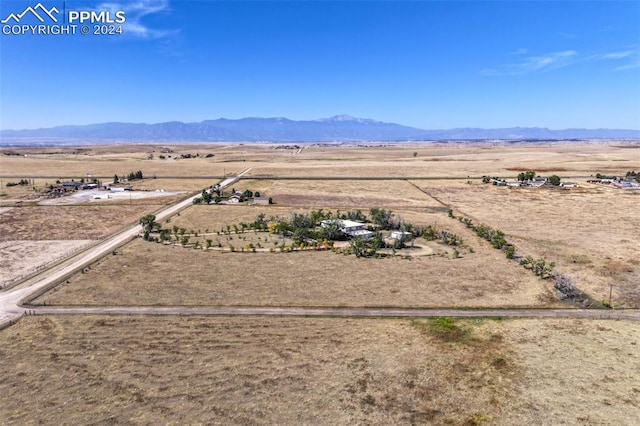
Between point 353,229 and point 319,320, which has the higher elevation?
point 353,229

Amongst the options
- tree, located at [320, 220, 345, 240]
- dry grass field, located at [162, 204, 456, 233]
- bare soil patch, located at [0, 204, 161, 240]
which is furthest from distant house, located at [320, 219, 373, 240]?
bare soil patch, located at [0, 204, 161, 240]

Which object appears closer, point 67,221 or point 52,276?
point 52,276

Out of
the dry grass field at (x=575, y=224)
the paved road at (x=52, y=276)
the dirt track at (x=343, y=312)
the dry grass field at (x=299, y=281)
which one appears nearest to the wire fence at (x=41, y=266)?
the paved road at (x=52, y=276)

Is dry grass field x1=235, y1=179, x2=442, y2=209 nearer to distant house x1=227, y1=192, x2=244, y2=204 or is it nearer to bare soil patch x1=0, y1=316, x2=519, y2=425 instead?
distant house x1=227, y1=192, x2=244, y2=204

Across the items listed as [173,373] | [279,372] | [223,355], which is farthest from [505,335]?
[173,373]

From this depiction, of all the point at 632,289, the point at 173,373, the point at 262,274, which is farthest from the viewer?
the point at 262,274

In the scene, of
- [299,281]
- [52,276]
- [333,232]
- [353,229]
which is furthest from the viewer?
[353,229]

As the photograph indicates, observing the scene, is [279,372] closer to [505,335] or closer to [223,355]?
[223,355]

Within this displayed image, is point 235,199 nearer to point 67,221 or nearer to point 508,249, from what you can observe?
point 67,221

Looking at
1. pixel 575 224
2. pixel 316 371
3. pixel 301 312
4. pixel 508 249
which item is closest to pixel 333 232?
pixel 508 249
